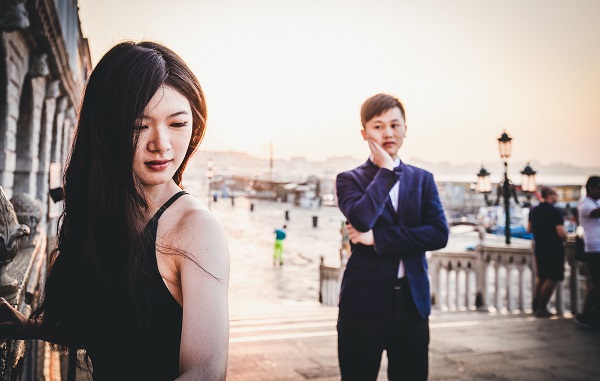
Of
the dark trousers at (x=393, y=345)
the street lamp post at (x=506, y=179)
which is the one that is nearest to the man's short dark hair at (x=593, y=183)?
the street lamp post at (x=506, y=179)

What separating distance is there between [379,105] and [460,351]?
3.12m

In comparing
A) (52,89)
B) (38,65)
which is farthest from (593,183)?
(52,89)

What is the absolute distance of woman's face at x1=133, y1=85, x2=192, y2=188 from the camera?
3.38ft

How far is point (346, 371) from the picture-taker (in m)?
1.96

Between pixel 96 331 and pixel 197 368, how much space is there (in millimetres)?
350

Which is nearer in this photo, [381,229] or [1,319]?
[1,319]

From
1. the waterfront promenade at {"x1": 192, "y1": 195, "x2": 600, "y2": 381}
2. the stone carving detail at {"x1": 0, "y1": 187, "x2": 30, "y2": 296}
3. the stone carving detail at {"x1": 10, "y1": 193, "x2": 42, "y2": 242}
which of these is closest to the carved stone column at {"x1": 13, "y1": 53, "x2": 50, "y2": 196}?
the stone carving detail at {"x1": 10, "y1": 193, "x2": 42, "y2": 242}

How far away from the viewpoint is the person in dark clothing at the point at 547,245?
604 centimetres

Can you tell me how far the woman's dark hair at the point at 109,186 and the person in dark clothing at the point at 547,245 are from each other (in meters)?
6.48

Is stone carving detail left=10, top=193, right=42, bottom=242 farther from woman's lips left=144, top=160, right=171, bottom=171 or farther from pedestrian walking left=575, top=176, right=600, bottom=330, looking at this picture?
pedestrian walking left=575, top=176, right=600, bottom=330

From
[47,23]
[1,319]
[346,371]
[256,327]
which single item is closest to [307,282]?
[256,327]

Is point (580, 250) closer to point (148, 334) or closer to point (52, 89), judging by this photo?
point (148, 334)

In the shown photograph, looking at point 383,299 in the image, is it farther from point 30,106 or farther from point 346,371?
point 30,106

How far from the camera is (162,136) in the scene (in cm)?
104
